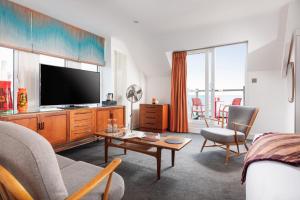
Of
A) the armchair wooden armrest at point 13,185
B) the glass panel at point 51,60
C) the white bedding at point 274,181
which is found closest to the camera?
the armchair wooden armrest at point 13,185

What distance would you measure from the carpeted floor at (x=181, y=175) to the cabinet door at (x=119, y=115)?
94 centimetres

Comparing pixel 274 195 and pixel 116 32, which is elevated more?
pixel 116 32

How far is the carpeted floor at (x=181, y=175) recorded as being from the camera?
5.74 ft

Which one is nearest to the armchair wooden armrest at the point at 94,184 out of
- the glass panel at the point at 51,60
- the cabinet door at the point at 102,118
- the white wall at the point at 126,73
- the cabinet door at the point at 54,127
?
the cabinet door at the point at 54,127

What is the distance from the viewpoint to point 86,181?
1200mm

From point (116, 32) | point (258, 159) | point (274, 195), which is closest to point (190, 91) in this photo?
point (116, 32)

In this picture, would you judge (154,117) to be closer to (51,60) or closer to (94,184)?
(51,60)

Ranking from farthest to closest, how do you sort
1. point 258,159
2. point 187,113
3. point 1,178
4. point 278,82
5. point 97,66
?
1. point 187,113
2. point 97,66
3. point 278,82
4. point 258,159
5. point 1,178

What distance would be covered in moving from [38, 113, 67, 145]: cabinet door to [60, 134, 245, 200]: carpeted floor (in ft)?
0.98

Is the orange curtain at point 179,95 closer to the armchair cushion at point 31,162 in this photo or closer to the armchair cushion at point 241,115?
the armchair cushion at point 241,115

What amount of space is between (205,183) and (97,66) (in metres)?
3.54

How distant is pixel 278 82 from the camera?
12.2ft

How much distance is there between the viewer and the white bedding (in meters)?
0.78

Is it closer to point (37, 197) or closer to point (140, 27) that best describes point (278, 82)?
point (140, 27)
